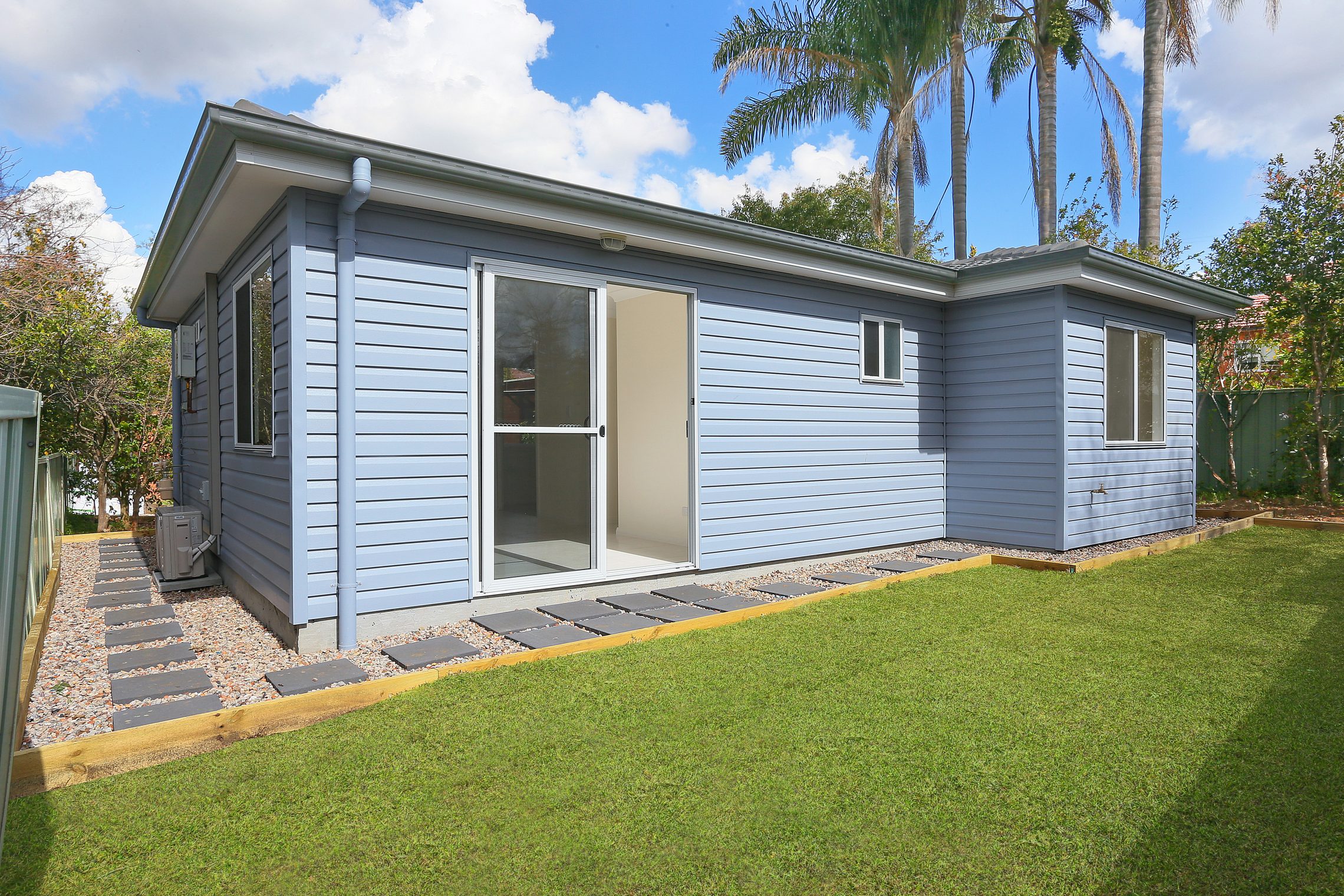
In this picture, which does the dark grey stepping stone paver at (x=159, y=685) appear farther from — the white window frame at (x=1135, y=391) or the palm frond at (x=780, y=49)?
the palm frond at (x=780, y=49)

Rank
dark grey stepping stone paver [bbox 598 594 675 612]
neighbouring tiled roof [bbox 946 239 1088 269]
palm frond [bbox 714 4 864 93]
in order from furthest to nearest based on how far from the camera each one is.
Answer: palm frond [bbox 714 4 864 93] < neighbouring tiled roof [bbox 946 239 1088 269] < dark grey stepping stone paver [bbox 598 594 675 612]

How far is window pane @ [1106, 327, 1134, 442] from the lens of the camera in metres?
6.98

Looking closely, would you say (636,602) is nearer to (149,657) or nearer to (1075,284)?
(149,657)

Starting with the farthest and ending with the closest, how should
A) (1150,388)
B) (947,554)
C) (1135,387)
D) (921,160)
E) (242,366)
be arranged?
(921,160) → (1150,388) → (1135,387) → (947,554) → (242,366)

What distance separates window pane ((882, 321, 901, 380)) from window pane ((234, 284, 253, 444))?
512 centimetres

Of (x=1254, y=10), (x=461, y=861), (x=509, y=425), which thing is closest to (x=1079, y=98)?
(x=1254, y=10)

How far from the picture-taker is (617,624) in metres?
4.14

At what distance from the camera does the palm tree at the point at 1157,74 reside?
11055mm

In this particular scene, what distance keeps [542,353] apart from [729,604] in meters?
1.97

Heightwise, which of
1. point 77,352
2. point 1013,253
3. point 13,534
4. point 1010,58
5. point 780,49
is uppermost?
A: point 1010,58

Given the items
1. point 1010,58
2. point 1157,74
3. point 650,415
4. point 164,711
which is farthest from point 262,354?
point 1010,58

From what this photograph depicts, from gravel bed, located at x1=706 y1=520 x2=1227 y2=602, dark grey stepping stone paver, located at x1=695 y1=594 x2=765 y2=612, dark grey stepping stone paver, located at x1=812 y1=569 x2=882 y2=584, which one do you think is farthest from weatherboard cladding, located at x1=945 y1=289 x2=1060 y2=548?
dark grey stepping stone paver, located at x1=695 y1=594 x2=765 y2=612

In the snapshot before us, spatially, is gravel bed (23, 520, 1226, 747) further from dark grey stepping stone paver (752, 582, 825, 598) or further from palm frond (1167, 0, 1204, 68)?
palm frond (1167, 0, 1204, 68)

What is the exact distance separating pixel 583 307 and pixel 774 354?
175 cm
